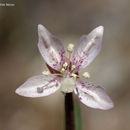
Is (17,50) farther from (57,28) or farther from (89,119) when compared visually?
(89,119)

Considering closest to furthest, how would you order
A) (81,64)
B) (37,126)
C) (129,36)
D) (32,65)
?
(81,64), (37,126), (32,65), (129,36)

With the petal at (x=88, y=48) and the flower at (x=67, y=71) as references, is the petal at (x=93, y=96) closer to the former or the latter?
the flower at (x=67, y=71)

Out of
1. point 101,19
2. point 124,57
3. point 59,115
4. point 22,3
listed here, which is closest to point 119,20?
point 101,19

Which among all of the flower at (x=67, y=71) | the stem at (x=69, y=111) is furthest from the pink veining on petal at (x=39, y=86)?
the stem at (x=69, y=111)

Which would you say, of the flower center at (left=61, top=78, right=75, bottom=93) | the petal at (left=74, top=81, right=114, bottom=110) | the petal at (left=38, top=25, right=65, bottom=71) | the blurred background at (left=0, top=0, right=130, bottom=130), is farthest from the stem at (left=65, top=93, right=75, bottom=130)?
the blurred background at (left=0, top=0, right=130, bottom=130)

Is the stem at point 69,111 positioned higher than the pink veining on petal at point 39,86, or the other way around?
the pink veining on petal at point 39,86

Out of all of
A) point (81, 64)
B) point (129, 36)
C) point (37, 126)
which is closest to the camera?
point (81, 64)

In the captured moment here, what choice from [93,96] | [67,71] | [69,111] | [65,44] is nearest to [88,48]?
[67,71]
